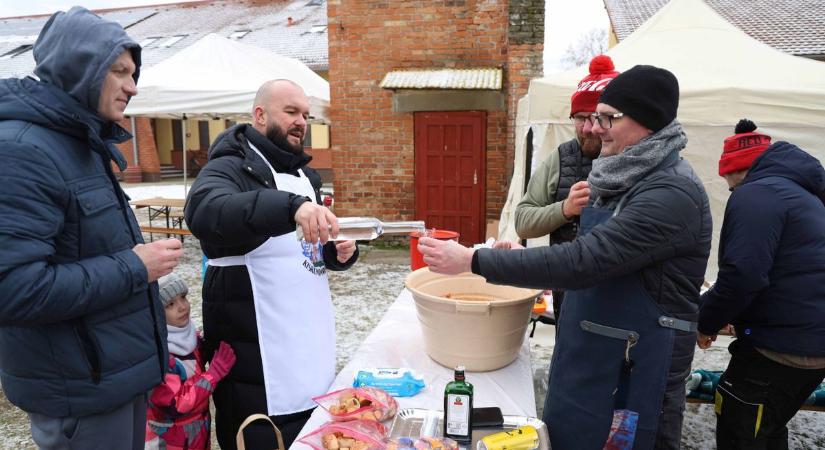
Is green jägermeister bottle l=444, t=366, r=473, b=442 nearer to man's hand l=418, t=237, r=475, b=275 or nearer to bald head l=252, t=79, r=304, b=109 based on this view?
man's hand l=418, t=237, r=475, b=275

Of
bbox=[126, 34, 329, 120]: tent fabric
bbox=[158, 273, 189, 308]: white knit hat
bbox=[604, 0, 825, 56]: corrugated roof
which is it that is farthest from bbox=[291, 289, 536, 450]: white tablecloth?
bbox=[604, 0, 825, 56]: corrugated roof

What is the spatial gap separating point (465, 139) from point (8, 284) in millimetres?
7076

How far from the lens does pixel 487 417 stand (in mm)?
1579

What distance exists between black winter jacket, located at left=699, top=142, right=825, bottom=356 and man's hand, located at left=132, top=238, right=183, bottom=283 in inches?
84.4

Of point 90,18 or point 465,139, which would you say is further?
point 465,139

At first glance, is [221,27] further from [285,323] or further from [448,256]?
[448,256]

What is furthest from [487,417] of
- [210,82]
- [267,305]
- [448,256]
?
[210,82]

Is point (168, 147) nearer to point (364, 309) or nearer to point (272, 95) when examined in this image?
point (364, 309)

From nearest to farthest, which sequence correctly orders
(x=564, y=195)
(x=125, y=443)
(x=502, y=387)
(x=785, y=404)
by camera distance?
(x=125, y=443) → (x=502, y=387) → (x=785, y=404) → (x=564, y=195)

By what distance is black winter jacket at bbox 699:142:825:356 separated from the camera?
6.91 ft

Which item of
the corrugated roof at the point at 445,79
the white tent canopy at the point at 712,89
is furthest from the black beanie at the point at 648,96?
the corrugated roof at the point at 445,79

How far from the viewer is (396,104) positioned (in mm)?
7965

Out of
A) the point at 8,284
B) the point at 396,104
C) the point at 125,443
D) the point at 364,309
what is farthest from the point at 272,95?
the point at 396,104

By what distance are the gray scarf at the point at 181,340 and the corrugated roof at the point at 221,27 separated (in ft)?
53.8
